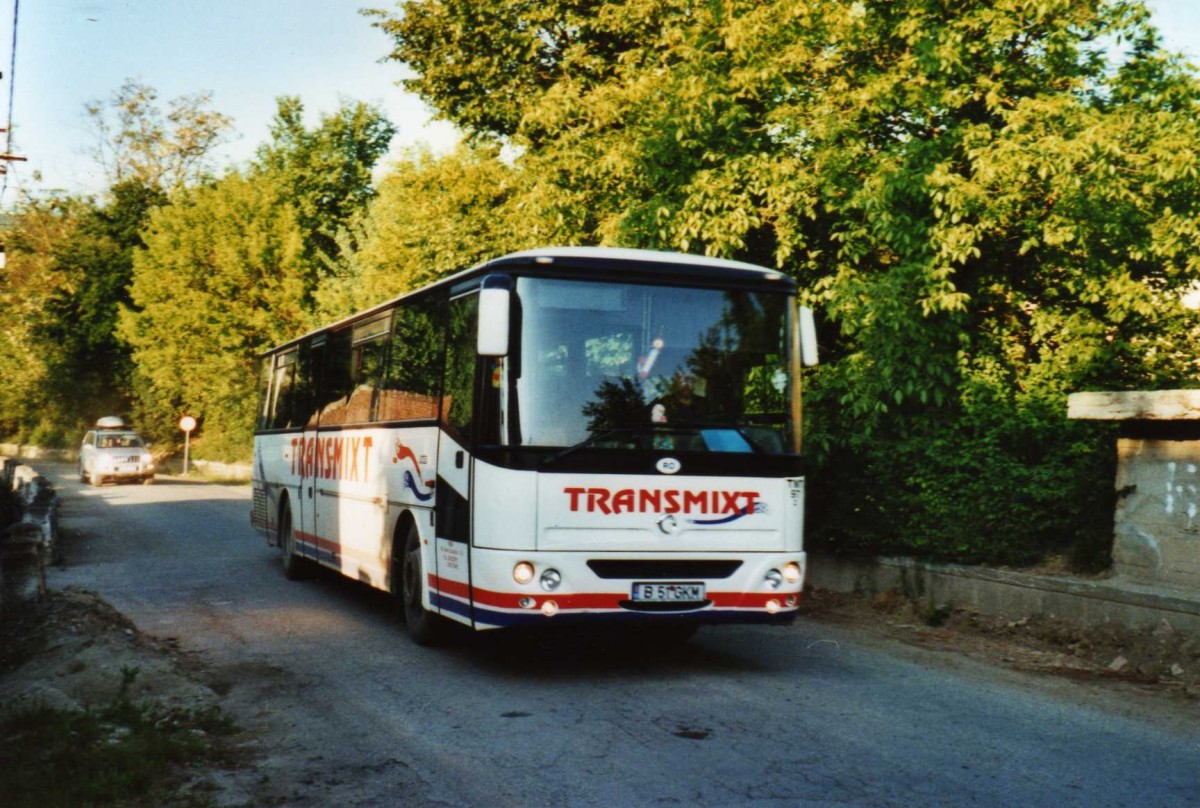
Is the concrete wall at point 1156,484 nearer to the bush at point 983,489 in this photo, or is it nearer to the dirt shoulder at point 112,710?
the bush at point 983,489

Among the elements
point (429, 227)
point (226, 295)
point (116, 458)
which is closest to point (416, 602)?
point (429, 227)

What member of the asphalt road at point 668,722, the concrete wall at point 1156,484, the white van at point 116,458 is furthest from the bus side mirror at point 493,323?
the white van at point 116,458

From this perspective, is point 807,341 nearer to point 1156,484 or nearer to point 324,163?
point 1156,484

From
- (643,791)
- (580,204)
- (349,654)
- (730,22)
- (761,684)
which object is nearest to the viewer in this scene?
(643,791)

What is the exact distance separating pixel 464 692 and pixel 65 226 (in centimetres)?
6147

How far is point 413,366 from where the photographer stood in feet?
35.0

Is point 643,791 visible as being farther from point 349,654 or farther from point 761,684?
point 349,654

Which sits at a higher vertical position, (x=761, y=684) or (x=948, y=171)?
(x=948, y=171)

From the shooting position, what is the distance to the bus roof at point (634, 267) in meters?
8.63

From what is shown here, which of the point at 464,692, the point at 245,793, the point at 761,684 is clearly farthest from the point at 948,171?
the point at 245,793

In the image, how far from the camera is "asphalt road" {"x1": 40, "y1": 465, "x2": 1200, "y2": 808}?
19.3 feet

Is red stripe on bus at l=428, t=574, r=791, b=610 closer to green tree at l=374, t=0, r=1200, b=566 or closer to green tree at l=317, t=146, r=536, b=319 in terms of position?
green tree at l=374, t=0, r=1200, b=566

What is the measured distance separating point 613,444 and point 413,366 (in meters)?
2.80

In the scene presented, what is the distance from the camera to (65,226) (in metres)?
62.9
